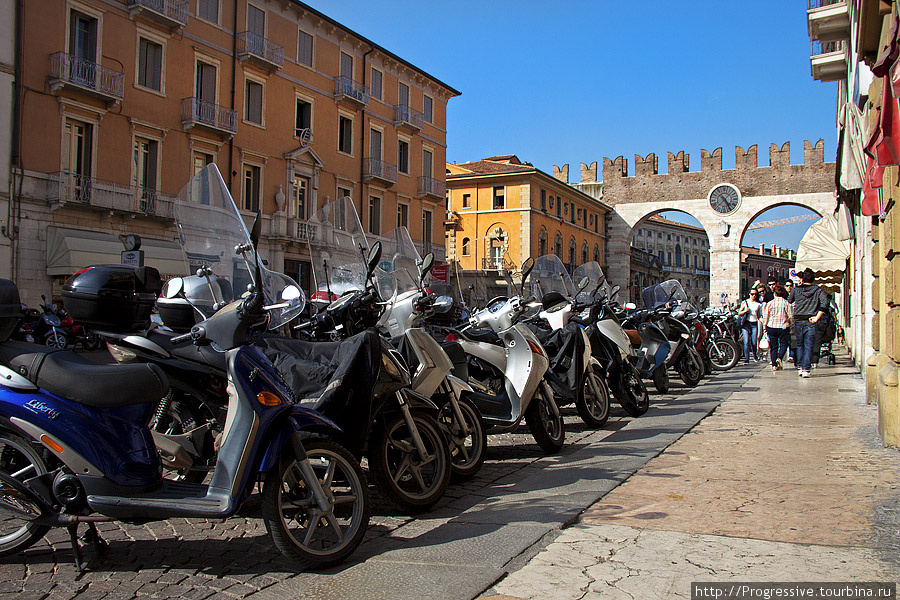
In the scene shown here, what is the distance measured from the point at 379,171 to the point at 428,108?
610 cm

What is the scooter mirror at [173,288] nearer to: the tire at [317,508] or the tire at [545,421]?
the tire at [317,508]

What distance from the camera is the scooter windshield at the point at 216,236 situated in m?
4.52

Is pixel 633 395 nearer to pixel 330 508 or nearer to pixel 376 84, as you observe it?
pixel 330 508

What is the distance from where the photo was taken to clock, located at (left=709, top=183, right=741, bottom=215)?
176ft

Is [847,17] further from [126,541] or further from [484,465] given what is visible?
A: [126,541]

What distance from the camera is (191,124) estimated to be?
76.3 ft

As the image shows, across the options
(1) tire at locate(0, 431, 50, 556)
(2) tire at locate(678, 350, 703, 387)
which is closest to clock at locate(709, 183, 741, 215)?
(2) tire at locate(678, 350, 703, 387)

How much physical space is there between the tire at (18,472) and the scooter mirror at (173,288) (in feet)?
5.19

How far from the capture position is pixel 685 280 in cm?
10406

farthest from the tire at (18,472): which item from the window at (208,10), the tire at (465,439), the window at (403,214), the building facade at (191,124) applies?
the window at (403,214)

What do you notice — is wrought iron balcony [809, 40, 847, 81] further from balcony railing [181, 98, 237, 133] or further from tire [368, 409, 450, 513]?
balcony railing [181, 98, 237, 133]

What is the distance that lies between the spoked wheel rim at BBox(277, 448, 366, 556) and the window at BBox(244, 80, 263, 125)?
24.8 metres

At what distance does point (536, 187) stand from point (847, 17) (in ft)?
129

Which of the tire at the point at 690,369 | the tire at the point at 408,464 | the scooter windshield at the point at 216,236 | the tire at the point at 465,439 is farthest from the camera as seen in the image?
the tire at the point at 690,369
